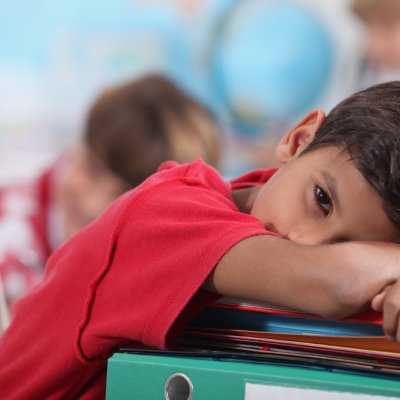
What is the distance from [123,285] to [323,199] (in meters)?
0.19

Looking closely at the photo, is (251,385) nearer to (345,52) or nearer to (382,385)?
(382,385)

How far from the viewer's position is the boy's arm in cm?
62

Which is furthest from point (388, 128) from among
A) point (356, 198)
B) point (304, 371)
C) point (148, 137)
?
point (148, 137)

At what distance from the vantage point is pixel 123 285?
2.36ft

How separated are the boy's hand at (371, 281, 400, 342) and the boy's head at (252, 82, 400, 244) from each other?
10cm

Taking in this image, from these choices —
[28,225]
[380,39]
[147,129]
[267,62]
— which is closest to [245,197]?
[147,129]

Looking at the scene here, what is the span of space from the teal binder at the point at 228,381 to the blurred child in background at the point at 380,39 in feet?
7.90

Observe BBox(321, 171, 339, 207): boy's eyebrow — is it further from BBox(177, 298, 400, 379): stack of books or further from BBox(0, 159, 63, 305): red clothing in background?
BBox(0, 159, 63, 305): red clothing in background

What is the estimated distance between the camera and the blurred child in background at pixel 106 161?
6.85 feet

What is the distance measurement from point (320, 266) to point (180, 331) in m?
0.14

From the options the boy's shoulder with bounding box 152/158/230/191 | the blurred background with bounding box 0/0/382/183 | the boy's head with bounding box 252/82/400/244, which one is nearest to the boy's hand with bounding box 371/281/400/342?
the boy's head with bounding box 252/82/400/244

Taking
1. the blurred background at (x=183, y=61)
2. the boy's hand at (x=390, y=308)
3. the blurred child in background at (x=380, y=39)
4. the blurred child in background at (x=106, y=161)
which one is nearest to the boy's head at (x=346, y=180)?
the boy's hand at (x=390, y=308)

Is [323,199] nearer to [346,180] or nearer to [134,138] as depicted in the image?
[346,180]

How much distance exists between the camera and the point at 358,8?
2.90 meters
